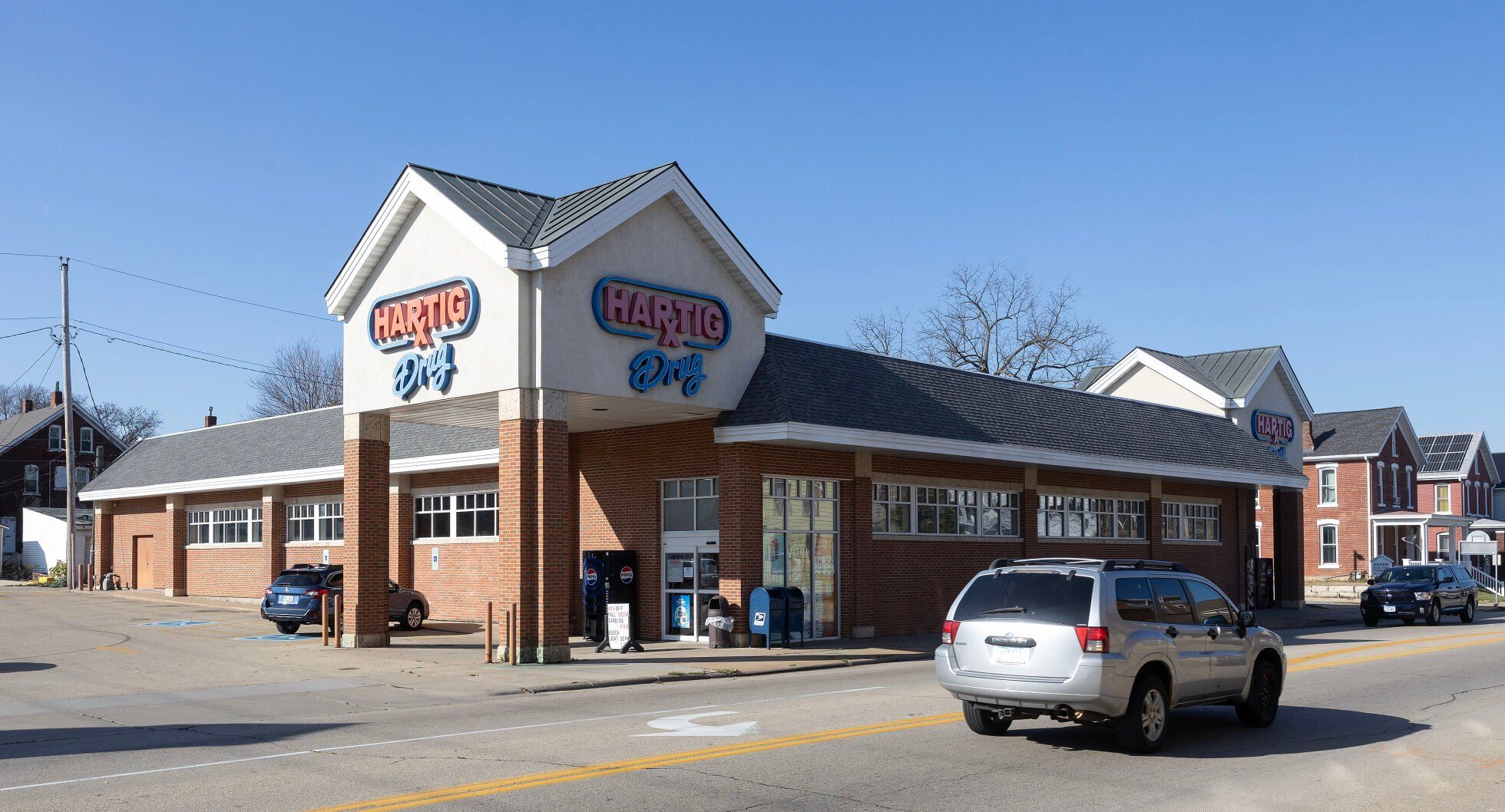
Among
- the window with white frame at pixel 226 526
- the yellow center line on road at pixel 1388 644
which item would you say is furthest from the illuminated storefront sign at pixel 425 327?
the window with white frame at pixel 226 526

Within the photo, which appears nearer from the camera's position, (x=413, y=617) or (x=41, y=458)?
(x=413, y=617)

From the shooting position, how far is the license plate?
444 inches

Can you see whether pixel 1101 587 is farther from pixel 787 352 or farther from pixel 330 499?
pixel 330 499

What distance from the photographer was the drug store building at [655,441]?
68.9ft

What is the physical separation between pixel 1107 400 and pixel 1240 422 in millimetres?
8663

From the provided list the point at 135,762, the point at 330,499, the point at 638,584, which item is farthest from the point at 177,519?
the point at 135,762

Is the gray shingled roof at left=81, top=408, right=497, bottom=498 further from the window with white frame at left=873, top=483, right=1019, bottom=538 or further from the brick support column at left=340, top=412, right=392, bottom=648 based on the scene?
the window with white frame at left=873, top=483, right=1019, bottom=538

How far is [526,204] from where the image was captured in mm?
23516

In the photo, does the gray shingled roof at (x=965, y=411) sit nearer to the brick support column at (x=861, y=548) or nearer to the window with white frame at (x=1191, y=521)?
the brick support column at (x=861, y=548)

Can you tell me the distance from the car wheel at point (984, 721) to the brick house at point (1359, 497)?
52.9 metres

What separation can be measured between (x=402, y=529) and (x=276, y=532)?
7461 mm

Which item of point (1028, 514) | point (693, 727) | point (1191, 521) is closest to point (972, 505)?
point (1028, 514)

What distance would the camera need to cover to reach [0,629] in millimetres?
28859

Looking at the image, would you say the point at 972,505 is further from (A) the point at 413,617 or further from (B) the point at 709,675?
(A) the point at 413,617
